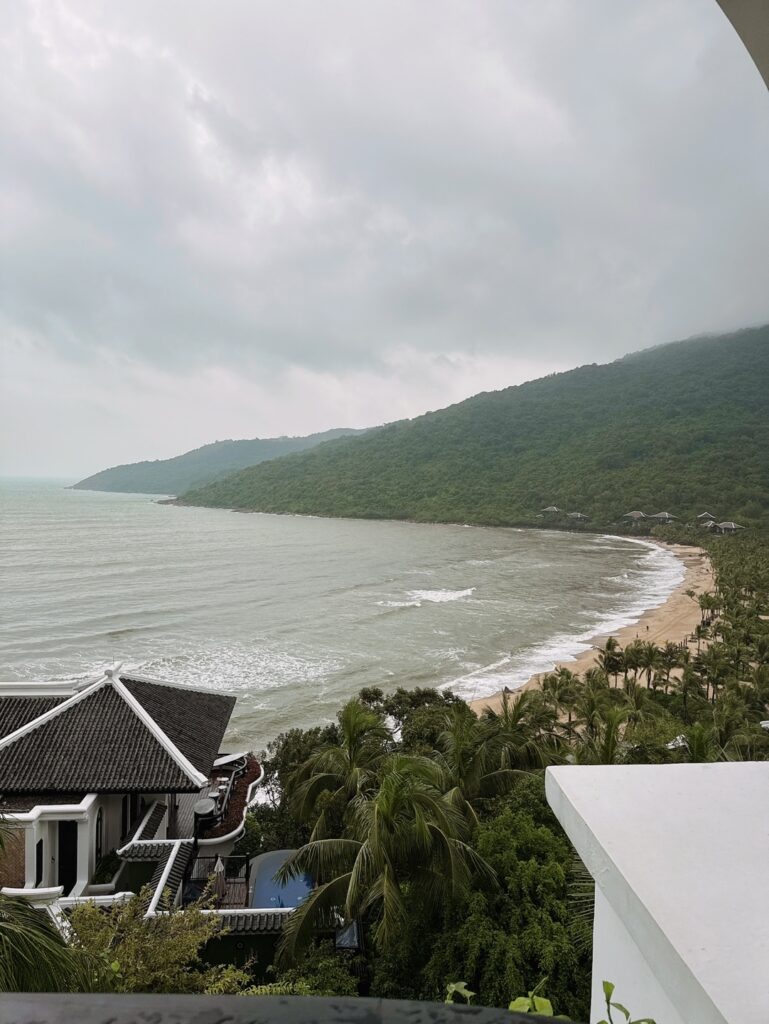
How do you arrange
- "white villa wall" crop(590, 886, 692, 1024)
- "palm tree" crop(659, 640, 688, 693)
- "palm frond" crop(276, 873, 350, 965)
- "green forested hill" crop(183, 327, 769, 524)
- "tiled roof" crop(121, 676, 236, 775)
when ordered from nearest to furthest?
"white villa wall" crop(590, 886, 692, 1024) < "palm frond" crop(276, 873, 350, 965) < "tiled roof" crop(121, 676, 236, 775) < "palm tree" crop(659, 640, 688, 693) < "green forested hill" crop(183, 327, 769, 524)

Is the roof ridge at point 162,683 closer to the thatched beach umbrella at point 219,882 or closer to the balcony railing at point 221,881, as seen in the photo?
the balcony railing at point 221,881

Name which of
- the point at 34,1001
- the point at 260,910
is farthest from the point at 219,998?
the point at 260,910

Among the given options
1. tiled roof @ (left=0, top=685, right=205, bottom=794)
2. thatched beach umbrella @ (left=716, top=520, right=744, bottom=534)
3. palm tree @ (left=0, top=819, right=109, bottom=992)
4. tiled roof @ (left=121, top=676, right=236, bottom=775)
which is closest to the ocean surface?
tiled roof @ (left=121, top=676, right=236, bottom=775)

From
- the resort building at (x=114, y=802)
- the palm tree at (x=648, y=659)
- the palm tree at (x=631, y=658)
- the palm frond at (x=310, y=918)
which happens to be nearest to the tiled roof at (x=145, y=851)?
the resort building at (x=114, y=802)

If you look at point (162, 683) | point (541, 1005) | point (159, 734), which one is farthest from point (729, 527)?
point (541, 1005)

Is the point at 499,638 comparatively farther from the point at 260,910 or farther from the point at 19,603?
the point at 19,603

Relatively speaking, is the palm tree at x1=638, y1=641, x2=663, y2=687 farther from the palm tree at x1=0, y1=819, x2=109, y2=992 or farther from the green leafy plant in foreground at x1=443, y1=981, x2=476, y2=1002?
the green leafy plant in foreground at x1=443, y1=981, x2=476, y2=1002
